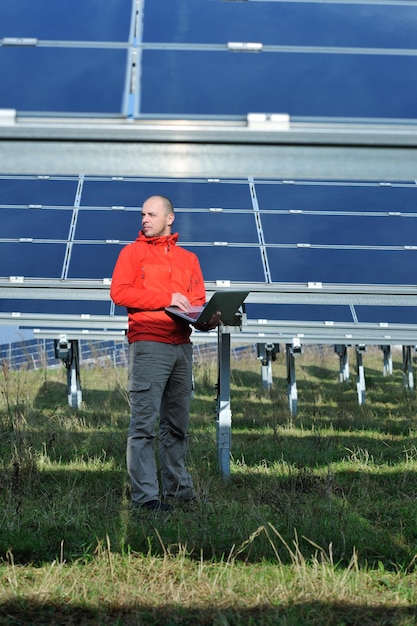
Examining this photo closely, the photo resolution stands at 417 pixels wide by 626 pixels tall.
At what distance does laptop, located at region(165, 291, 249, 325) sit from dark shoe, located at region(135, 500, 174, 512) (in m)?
1.02

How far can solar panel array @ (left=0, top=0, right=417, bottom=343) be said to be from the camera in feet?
10.7

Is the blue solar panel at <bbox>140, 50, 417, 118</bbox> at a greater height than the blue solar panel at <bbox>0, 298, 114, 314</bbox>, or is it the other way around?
the blue solar panel at <bbox>140, 50, 417, 118</bbox>

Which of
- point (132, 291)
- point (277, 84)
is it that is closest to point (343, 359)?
point (132, 291)

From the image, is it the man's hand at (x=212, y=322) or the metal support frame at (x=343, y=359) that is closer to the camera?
the man's hand at (x=212, y=322)

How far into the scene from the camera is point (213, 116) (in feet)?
11.6

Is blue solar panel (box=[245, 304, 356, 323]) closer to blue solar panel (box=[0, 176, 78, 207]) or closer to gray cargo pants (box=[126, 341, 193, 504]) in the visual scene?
blue solar panel (box=[0, 176, 78, 207])

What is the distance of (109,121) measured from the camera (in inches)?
131

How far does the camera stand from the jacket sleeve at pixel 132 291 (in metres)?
5.27

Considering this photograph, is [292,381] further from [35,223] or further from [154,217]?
[154,217]

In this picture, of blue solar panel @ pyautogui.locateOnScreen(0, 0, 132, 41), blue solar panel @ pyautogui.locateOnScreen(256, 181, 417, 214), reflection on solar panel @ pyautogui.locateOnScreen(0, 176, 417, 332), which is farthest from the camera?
blue solar panel @ pyautogui.locateOnScreen(256, 181, 417, 214)

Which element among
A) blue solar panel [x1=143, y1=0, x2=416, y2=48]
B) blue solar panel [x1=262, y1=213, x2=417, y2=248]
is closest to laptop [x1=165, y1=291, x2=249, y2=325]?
blue solar panel [x1=143, y1=0, x2=416, y2=48]

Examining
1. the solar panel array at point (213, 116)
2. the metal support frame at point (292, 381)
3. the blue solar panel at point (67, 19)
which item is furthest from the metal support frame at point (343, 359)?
the blue solar panel at point (67, 19)

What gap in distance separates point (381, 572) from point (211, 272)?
4398 mm

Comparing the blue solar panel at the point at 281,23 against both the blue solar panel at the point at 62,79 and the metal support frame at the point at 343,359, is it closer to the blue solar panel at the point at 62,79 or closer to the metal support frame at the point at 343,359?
the blue solar panel at the point at 62,79
